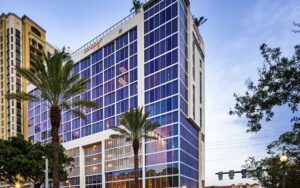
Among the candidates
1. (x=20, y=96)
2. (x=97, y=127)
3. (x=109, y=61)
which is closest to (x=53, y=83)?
(x=20, y=96)

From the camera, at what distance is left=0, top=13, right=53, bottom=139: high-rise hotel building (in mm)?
144500

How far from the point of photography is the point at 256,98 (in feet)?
35.3

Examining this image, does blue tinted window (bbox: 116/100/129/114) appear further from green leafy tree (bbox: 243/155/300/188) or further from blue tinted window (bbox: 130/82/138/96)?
green leafy tree (bbox: 243/155/300/188)

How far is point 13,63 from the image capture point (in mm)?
147125

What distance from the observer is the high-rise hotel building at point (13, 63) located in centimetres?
14450

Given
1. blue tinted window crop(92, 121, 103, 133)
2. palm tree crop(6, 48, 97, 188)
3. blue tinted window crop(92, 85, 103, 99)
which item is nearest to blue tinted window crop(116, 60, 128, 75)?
blue tinted window crop(92, 85, 103, 99)

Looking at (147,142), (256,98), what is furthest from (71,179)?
(256,98)

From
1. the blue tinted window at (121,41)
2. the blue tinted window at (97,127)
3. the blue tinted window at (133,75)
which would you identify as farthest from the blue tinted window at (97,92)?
the blue tinted window at (133,75)

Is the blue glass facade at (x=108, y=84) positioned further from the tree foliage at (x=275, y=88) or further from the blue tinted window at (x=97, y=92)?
the tree foliage at (x=275, y=88)

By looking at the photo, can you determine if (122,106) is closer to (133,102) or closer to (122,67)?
(133,102)

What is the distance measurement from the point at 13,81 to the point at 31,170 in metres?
102

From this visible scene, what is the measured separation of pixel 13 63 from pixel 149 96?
3371 inches

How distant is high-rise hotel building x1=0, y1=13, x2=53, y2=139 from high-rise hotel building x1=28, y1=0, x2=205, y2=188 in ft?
160

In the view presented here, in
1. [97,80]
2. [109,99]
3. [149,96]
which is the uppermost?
[97,80]
